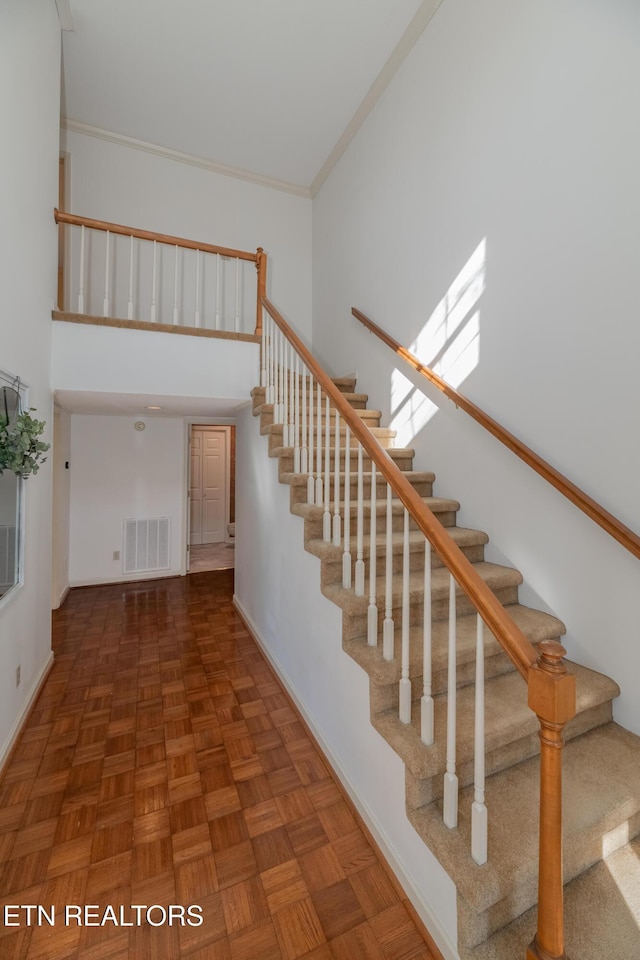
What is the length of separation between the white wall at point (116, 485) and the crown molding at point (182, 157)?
2763 millimetres

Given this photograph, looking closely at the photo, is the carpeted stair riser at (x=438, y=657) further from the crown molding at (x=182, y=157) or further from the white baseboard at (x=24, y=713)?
the crown molding at (x=182, y=157)

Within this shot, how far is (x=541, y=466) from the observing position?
2.05 metres

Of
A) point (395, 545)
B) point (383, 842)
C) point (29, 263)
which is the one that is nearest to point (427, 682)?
point (383, 842)

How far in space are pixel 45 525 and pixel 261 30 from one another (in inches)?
156

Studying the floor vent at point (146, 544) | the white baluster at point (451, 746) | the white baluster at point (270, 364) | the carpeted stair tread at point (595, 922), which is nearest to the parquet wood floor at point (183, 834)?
the carpeted stair tread at point (595, 922)

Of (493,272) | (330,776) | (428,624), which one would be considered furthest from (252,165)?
(330,776)

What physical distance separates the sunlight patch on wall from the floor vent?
319 cm

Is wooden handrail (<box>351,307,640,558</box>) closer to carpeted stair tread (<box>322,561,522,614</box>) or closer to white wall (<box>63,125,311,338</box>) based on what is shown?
carpeted stair tread (<box>322,561,522,614</box>)

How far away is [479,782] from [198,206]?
17.6 feet

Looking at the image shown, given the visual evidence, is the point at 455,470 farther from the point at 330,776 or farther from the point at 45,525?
the point at 45,525

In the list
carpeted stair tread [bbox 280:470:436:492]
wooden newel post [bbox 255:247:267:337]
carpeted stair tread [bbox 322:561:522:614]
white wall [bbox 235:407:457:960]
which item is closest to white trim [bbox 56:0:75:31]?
wooden newel post [bbox 255:247:267:337]

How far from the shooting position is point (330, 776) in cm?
195

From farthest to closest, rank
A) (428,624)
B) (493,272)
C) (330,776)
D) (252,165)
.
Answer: (252,165) → (493,272) → (330,776) → (428,624)

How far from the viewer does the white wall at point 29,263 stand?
1883mm
